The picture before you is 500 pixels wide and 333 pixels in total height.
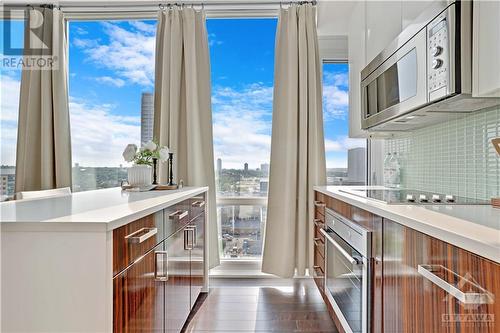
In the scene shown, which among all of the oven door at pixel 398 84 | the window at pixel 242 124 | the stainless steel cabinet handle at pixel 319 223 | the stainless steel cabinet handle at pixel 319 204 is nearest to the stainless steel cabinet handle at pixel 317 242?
the stainless steel cabinet handle at pixel 319 223

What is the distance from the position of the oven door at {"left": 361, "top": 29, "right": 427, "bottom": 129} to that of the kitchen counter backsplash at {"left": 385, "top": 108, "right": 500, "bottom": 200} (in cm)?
33

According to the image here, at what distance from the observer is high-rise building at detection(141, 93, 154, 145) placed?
11.1 feet

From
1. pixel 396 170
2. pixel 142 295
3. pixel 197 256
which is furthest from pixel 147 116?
pixel 142 295

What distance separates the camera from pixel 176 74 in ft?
10.4

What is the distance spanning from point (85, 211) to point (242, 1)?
267cm

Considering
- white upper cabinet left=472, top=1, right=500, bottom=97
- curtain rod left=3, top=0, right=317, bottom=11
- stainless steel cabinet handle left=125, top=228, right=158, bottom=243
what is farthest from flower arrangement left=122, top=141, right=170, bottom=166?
white upper cabinet left=472, top=1, right=500, bottom=97

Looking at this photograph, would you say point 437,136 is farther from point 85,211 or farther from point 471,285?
point 85,211

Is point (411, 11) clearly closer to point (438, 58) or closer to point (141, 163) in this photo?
point (438, 58)

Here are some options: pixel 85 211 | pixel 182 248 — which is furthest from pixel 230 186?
pixel 85 211

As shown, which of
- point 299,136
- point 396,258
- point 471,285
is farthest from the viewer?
point 299,136

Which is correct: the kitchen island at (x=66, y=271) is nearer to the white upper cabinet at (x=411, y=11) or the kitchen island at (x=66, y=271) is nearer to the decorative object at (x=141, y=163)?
the decorative object at (x=141, y=163)

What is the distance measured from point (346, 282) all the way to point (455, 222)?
933mm

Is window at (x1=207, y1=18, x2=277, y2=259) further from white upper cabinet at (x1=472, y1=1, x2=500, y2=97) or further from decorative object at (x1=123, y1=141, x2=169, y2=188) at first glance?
white upper cabinet at (x1=472, y1=1, x2=500, y2=97)

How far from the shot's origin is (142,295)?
4.26ft
